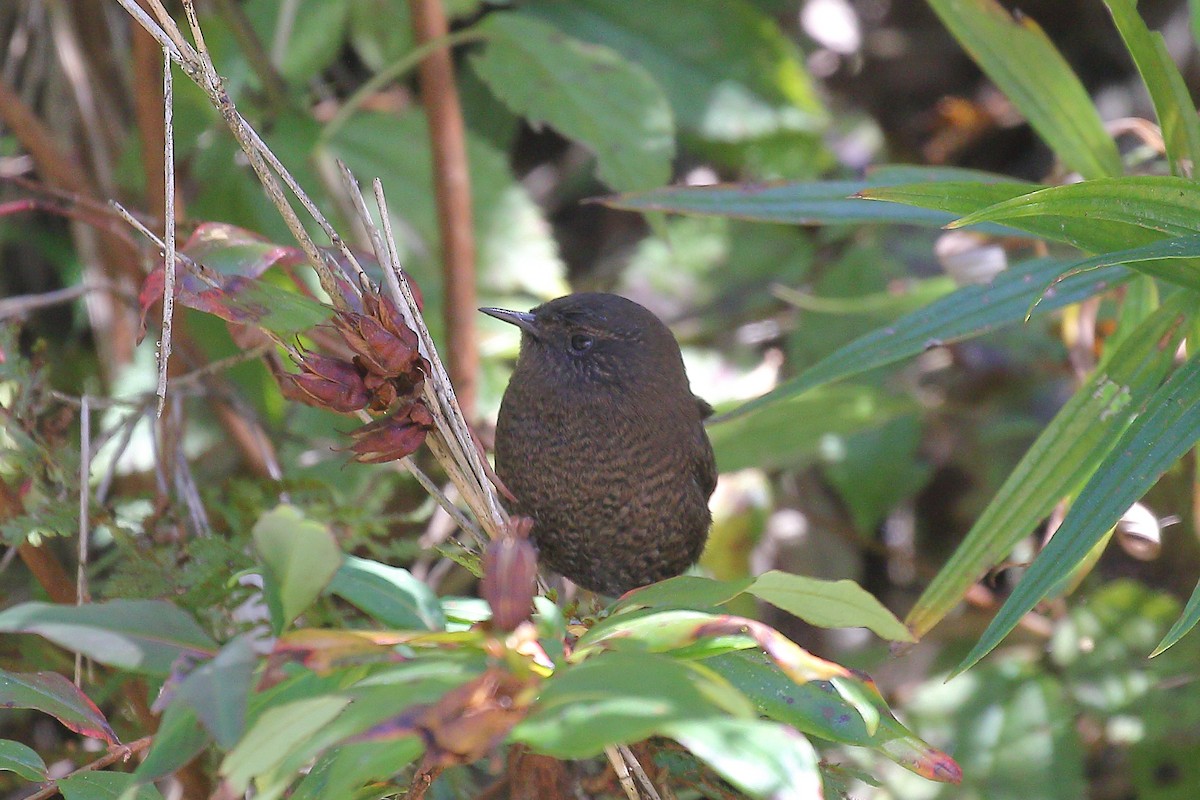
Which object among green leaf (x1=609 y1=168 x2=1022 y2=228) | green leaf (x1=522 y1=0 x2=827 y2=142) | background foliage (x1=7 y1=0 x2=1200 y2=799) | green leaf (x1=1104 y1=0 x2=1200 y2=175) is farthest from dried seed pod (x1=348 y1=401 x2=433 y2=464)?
green leaf (x1=522 y1=0 x2=827 y2=142)

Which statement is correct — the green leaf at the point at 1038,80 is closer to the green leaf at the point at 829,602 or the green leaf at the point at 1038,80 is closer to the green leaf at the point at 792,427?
the green leaf at the point at 792,427

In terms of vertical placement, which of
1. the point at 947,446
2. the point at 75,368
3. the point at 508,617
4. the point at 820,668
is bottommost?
the point at 947,446

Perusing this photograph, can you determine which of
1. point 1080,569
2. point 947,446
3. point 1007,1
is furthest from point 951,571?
point 1007,1

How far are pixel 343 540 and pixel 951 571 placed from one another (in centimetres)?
117

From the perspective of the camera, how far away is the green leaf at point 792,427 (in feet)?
10.6

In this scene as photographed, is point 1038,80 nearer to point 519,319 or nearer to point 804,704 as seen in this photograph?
point 519,319

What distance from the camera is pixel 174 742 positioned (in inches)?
48.7

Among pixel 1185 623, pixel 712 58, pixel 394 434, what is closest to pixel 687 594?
pixel 394 434

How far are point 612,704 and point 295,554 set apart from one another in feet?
1.28

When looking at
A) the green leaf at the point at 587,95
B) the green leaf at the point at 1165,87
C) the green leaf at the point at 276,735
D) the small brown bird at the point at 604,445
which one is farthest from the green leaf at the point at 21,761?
the green leaf at the point at 1165,87

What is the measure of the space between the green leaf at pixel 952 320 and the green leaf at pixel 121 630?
4.34 feet

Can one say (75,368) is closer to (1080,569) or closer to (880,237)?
(880,237)

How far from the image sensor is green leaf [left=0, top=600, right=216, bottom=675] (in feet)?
3.88

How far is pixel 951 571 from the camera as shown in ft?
7.36
